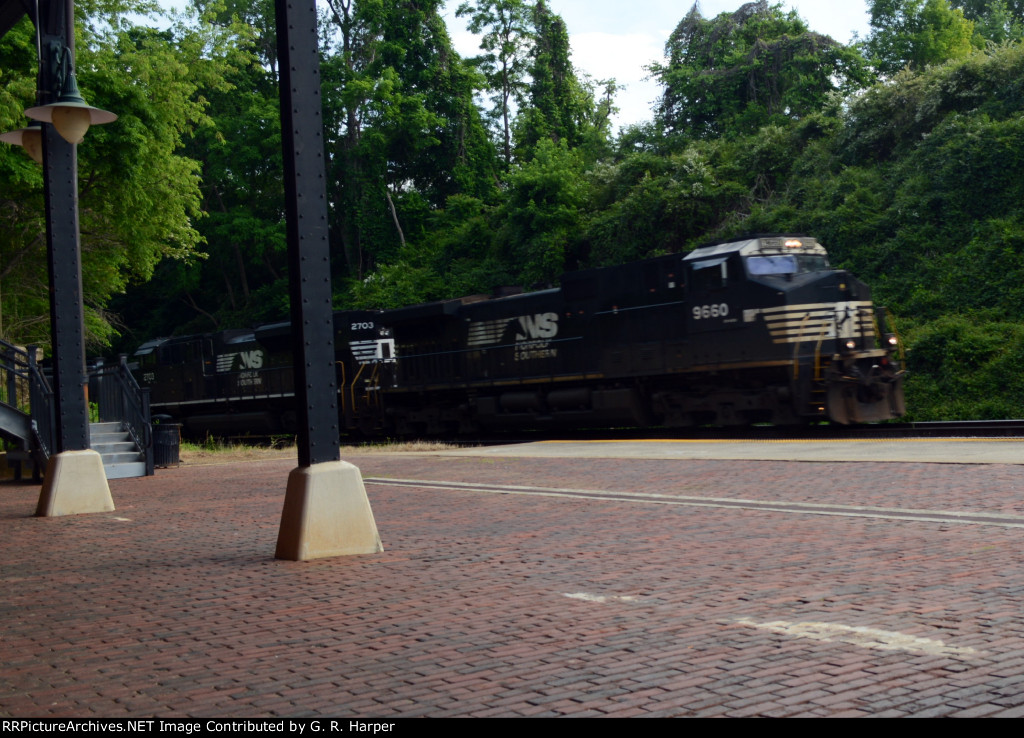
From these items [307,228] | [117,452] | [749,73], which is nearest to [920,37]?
[749,73]

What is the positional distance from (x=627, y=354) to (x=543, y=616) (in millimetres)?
15956

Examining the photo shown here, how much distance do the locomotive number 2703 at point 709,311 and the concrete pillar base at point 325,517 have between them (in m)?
12.7

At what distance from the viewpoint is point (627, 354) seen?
21.1 metres

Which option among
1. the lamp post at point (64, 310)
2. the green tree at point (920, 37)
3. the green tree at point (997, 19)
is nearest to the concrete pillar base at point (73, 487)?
the lamp post at point (64, 310)

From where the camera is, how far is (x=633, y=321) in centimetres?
2102

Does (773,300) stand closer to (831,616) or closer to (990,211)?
(990,211)

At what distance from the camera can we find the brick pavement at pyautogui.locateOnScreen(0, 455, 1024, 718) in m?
4.02

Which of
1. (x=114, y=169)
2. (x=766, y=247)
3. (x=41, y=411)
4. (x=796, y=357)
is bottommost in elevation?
(x=41, y=411)

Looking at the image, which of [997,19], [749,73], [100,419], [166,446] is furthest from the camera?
[997,19]

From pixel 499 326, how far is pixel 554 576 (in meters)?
17.8

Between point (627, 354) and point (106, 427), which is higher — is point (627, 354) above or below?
above

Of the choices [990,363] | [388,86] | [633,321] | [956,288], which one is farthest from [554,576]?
[388,86]

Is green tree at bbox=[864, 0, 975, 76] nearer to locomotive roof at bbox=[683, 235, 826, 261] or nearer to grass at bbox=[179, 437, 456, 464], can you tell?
locomotive roof at bbox=[683, 235, 826, 261]

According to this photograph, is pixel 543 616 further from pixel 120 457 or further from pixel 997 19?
pixel 997 19
